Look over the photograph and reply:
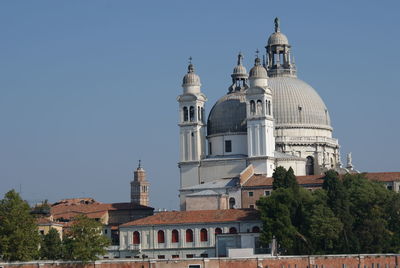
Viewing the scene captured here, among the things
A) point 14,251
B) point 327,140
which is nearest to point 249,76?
point 327,140

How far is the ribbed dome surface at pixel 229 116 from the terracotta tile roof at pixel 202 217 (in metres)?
12.4

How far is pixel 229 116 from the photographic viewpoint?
3957 inches

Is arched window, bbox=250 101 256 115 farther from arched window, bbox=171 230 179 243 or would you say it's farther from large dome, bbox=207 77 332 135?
arched window, bbox=171 230 179 243

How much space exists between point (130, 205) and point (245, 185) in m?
16.0

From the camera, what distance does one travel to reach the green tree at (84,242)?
228 feet

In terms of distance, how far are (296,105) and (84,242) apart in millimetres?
38119

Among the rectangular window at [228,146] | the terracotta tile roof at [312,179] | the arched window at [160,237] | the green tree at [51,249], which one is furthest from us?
the rectangular window at [228,146]

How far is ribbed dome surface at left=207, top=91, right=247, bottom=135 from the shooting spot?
99812 mm

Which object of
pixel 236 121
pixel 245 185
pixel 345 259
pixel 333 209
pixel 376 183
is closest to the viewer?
pixel 345 259

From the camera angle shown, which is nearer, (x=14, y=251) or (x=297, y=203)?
(x=14, y=251)

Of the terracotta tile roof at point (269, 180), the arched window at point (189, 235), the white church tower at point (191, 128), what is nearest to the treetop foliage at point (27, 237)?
the arched window at point (189, 235)

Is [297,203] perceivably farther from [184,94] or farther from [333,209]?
[184,94]

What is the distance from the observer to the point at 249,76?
9881cm

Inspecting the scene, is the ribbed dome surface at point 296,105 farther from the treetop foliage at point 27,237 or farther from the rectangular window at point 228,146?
the treetop foliage at point 27,237
